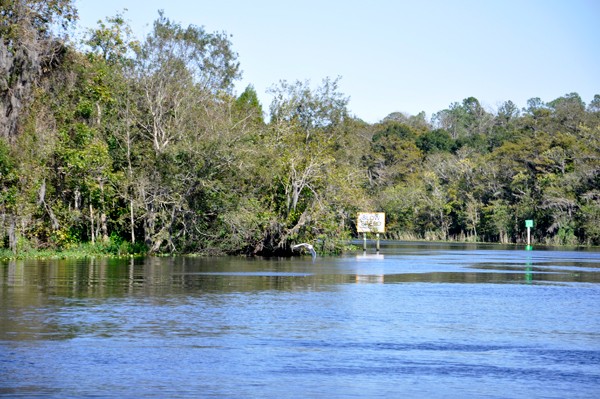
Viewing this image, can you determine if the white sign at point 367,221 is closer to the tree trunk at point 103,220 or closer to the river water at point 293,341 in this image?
the tree trunk at point 103,220

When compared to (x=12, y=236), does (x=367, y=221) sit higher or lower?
higher

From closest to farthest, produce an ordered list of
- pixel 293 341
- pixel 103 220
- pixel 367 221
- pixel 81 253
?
pixel 293 341
pixel 81 253
pixel 103 220
pixel 367 221

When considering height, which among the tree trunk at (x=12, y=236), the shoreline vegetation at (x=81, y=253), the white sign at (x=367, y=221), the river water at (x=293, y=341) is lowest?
the river water at (x=293, y=341)

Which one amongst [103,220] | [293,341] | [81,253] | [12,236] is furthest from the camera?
[103,220]

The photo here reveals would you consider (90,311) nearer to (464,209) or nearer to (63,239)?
(63,239)

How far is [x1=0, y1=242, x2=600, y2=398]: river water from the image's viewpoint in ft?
26.3

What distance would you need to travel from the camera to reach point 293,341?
426 inches

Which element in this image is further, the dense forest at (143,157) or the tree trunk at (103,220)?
the tree trunk at (103,220)

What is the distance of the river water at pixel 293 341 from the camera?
8.03m

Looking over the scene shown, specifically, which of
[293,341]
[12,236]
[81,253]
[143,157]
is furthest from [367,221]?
[293,341]


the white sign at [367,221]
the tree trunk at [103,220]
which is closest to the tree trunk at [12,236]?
the tree trunk at [103,220]

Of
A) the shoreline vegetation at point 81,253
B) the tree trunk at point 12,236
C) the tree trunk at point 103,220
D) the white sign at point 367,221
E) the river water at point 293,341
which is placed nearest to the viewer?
the river water at point 293,341

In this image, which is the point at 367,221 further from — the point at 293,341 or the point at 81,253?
the point at 293,341

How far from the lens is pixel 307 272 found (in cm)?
2673
